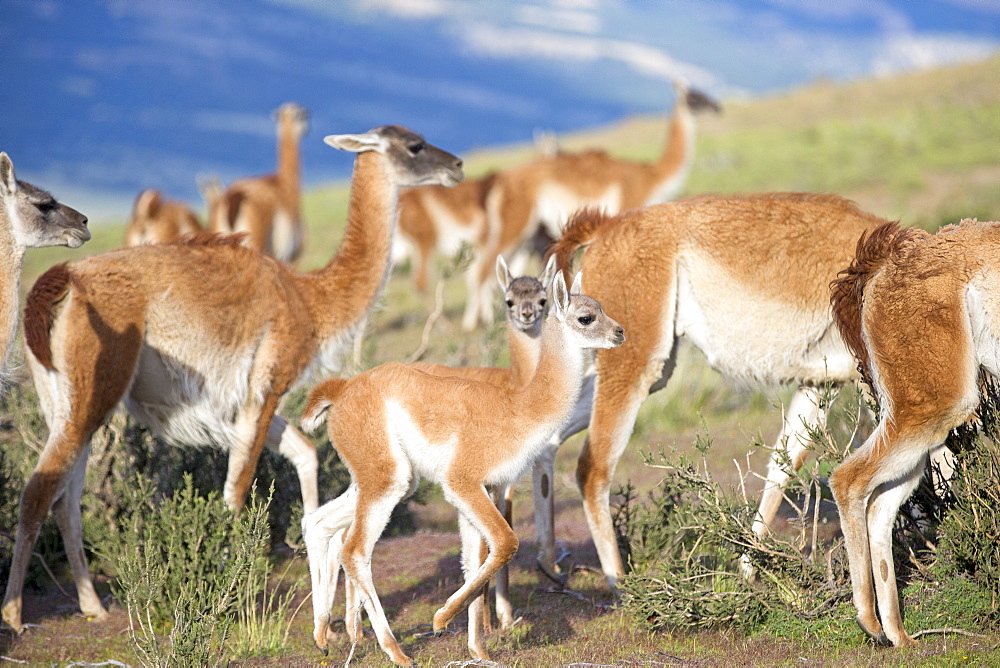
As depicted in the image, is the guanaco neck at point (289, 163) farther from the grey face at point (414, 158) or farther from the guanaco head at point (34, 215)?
the guanaco head at point (34, 215)

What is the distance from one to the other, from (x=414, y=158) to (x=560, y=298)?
2963mm

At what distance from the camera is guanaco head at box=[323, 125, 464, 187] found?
723cm

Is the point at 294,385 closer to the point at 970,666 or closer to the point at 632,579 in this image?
the point at 632,579

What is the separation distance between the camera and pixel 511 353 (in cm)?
506

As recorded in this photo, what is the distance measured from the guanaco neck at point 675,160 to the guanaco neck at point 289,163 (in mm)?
5440

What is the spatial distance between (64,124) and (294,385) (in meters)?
96.7

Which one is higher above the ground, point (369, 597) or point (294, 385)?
point (294, 385)

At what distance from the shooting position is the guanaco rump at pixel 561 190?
14891 mm

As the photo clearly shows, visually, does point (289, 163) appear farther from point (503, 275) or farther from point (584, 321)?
point (584, 321)

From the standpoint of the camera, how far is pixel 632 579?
5.28 metres

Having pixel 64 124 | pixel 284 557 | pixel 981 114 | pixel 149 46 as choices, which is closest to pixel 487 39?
pixel 149 46

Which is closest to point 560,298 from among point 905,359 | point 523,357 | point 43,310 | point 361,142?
point 523,357

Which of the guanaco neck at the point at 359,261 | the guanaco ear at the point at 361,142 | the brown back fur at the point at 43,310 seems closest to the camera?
the brown back fur at the point at 43,310

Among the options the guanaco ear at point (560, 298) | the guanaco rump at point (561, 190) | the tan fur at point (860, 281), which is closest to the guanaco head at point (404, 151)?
Result: the guanaco ear at point (560, 298)
